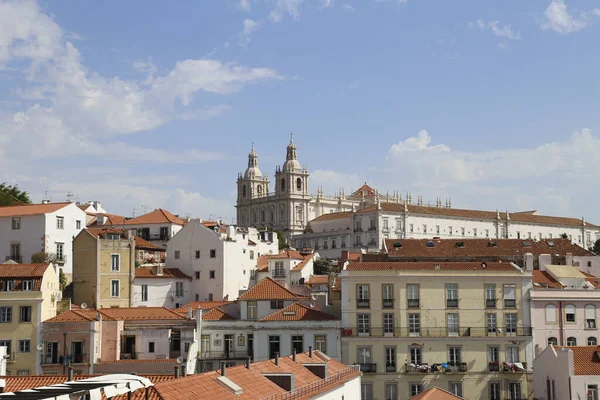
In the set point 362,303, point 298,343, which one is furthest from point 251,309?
point 362,303

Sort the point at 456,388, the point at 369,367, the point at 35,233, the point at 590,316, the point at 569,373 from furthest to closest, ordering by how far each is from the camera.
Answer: the point at 35,233
the point at 590,316
the point at 369,367
the point at 456,388
the point at 569,373

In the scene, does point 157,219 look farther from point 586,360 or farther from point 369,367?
point 586,360

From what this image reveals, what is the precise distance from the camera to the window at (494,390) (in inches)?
2436

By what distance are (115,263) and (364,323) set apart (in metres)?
23.2

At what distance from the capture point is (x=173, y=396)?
104 feet

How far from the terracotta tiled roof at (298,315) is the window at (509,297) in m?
11.3

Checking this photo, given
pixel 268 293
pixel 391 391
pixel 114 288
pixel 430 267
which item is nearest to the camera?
pixel 391 391

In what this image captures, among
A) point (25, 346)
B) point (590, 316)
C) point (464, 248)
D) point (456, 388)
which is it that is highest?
point (464, 248)

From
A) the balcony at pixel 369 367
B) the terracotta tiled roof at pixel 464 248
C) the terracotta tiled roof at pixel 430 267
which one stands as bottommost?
the balcony at pixel 369 367

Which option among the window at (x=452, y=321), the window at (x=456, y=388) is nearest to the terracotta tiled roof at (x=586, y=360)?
the window at (x=456, y=388)

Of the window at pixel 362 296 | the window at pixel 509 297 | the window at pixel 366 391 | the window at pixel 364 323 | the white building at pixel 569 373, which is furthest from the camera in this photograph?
the window at pixel 509 297

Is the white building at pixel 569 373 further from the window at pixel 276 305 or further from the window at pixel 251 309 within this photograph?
the window at pixel 251 309

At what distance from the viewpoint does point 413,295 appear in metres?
64.1

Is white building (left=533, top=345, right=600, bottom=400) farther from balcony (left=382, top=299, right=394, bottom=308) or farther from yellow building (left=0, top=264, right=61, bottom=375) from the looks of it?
yellow building (left=0, top=264, right=61, bottom=375)
